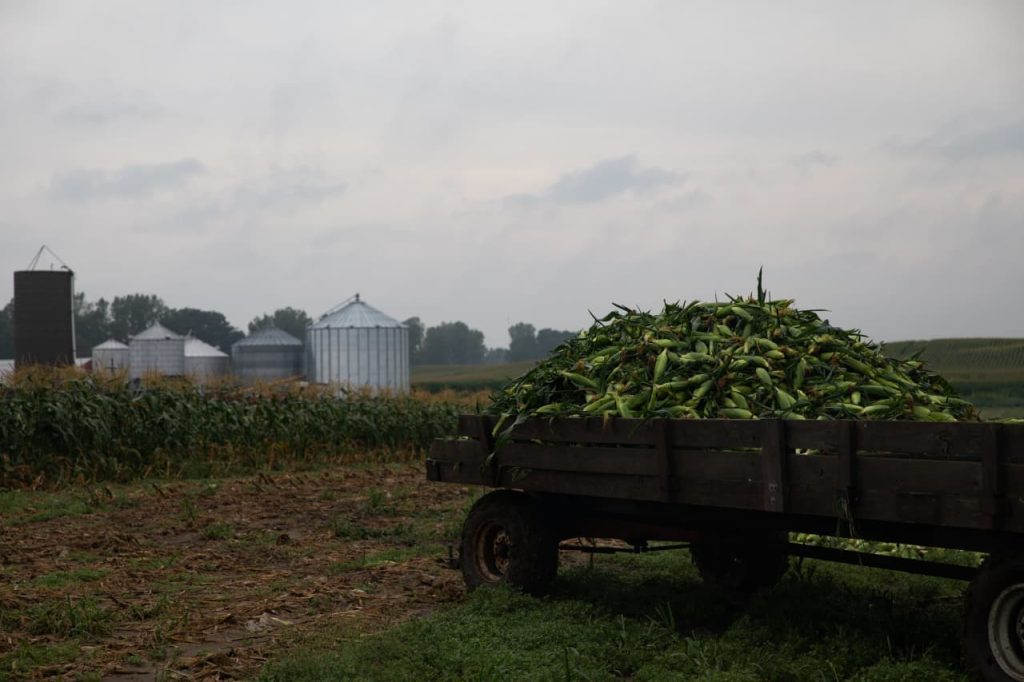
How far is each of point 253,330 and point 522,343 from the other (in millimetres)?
26358

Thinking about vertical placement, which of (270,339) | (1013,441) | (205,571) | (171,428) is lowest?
(205,571)

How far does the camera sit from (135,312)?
104m

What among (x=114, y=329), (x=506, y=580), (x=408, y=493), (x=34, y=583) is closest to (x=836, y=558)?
(x=506, y=580)

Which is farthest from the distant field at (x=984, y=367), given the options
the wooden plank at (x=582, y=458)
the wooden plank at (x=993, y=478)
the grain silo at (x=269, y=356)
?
the wooden plank at (x=993, y=478)

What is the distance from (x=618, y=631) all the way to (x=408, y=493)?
27.4ft

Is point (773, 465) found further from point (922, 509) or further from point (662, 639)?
point (662, 639)

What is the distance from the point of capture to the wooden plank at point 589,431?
21.1ft

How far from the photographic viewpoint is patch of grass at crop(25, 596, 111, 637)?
276 inches

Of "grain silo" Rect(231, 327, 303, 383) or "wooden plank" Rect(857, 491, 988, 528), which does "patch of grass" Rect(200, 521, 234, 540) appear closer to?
"wooden plank" Rect(857, 491, 988, 528)

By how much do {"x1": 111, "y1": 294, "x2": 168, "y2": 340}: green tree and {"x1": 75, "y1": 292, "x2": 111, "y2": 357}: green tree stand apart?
101 centimetres

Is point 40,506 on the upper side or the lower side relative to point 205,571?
upper

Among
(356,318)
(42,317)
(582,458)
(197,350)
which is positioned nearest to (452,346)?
(197,350)

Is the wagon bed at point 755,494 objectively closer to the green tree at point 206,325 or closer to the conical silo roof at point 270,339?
the conical silo roof at point 270,339

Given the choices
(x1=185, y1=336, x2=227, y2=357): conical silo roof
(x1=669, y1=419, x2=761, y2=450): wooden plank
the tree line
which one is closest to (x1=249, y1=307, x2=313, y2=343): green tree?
the tree line
